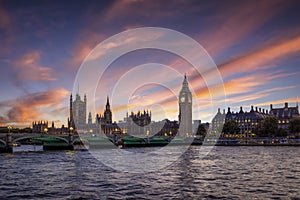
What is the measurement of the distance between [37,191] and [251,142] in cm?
14074

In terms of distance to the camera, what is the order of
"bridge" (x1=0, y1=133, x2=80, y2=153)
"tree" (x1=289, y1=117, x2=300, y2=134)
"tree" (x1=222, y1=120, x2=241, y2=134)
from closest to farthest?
"bridge" (x1=0, y1=133, x2=80, y2=153) < "tree" (x1=289, y1=117, x2=300, y2=134) < "tree" (x1=222, y1=120, x2=241, y2=134)

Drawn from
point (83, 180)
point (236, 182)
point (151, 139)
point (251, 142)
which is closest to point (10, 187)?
point (83, 180)

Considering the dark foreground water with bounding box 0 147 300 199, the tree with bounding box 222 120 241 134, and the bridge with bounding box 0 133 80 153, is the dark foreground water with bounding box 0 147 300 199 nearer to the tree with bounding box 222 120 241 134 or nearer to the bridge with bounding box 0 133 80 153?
the bridge with bounding box 0 133 80 153

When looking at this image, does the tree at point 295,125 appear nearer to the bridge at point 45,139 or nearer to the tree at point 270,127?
the tree at point 270,127

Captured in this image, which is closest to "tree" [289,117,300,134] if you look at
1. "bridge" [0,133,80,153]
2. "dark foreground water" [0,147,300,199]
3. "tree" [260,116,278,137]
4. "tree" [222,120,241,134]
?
"tree" [260,116,278,137]

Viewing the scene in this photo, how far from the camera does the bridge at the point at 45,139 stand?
8981cm

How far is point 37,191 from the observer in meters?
Answer: 29.7

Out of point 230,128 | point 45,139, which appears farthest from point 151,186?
point 230,128

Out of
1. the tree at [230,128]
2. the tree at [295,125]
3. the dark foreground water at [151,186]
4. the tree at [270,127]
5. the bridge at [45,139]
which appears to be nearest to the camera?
the dark foreground water at [151,186]

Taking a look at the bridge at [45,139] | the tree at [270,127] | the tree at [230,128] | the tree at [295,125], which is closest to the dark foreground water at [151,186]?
the bridge at [45,139]

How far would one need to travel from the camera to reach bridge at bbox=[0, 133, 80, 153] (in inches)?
3536

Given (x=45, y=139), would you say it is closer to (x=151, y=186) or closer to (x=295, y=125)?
(x=151, y=186)

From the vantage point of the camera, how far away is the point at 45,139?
357 ft

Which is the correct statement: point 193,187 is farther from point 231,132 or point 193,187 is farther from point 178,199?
point 231,132
